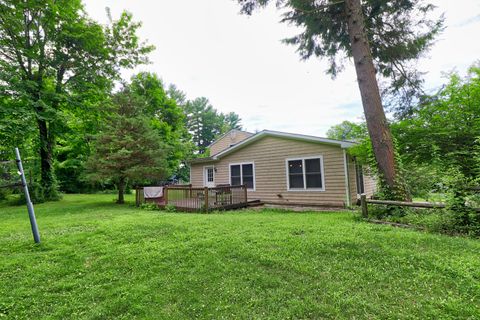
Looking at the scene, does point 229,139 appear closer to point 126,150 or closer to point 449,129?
point 126,150

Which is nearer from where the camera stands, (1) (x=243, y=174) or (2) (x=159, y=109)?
(1) (x=243, y=174)

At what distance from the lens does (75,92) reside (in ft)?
45.6

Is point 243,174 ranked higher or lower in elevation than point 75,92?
lower

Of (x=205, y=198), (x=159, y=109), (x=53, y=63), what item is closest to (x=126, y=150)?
(x=205, y=198)

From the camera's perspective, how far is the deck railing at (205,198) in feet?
29.1

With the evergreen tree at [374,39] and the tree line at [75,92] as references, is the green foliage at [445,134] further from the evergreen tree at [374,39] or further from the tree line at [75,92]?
the tree line at [75,92]

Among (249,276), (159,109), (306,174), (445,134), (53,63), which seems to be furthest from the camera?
(159,109)

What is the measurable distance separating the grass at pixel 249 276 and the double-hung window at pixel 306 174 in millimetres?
5047

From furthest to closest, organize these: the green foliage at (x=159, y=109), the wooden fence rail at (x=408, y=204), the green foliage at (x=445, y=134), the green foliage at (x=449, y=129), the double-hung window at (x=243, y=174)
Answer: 1. the green foliage at (x=159, y=109)
2. the double-hung window at (x=243, y=174)
3. the green foliage at (x=449, y=129)
4. the green foliage at (x=445, y=134)
5. the wooden fence rail at (x=408, y=204)

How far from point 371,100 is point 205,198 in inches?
250

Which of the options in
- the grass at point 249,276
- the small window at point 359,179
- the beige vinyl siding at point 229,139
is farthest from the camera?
the beige vinyl siding at point 229,139

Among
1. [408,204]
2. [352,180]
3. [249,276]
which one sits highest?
[352,180]

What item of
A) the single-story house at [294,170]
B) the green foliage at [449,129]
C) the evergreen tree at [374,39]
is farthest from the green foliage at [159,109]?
the green foliage at [449,129]

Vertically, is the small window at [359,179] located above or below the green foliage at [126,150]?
below
